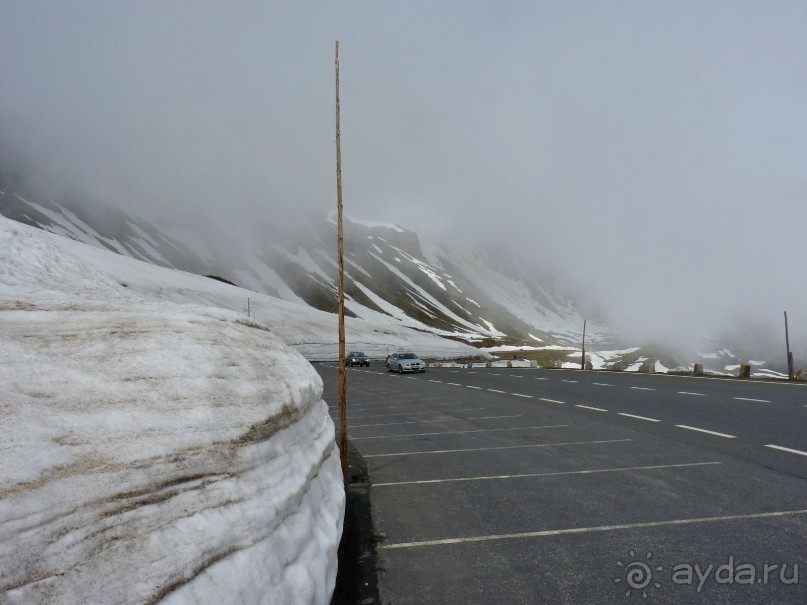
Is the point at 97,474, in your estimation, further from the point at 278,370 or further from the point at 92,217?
the point at 92,217

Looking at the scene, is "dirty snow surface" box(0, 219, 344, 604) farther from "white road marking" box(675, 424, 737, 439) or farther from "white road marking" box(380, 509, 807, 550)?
"white road marking" box(675, 424, 737, 439)

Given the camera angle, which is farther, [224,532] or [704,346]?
[704,346]

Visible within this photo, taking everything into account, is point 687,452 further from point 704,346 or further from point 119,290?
point 704,346

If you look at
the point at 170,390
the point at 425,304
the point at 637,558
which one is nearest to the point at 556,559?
the point at 637,558

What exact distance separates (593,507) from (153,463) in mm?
5015

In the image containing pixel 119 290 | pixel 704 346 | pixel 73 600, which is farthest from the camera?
pixel 704 346

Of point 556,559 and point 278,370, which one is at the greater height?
point 278,370

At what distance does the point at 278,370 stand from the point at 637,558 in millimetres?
3637

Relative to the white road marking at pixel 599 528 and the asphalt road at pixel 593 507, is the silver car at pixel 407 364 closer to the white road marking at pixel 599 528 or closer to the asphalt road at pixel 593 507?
the asphalt road at pixel 593 507

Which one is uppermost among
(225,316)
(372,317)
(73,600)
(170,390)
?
(372,317)

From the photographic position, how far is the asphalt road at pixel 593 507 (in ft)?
14.0

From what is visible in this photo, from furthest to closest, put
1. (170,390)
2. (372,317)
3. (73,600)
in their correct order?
(372,317) < (170,390) < (73,600)

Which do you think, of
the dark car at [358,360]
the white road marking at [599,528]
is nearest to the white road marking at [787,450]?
the white road marking at [599,528]

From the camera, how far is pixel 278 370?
15.5ft
